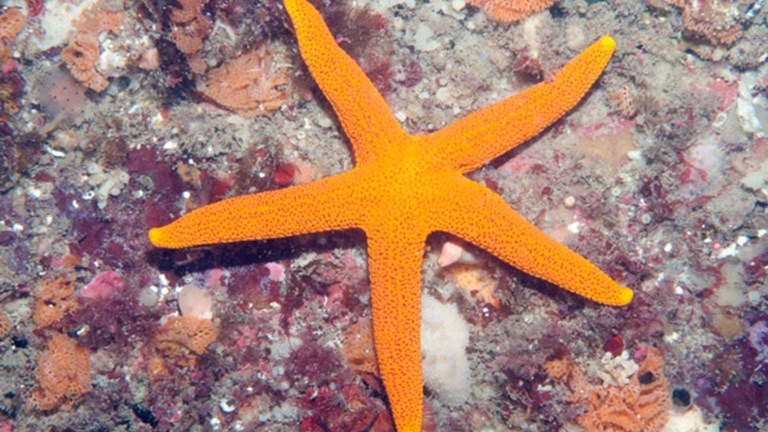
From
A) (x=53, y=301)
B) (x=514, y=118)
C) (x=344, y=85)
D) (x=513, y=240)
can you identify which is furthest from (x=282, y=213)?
(x=53, y=301)

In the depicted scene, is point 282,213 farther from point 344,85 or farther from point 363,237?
point 344,85

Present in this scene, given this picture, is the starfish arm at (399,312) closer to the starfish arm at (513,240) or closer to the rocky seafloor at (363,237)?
the starfish arm at (513,240)

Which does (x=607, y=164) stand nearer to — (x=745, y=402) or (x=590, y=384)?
(x=590, y=384)

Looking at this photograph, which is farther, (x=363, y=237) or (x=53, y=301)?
(x=53, y=301)

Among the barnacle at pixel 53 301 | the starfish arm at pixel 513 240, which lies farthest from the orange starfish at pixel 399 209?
the barnacle at pixel 53 301

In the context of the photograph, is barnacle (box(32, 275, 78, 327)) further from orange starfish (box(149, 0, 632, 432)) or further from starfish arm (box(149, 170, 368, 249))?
starfish arm (box(149, 170, 368, 249))

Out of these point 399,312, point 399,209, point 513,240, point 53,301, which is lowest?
point 53,301

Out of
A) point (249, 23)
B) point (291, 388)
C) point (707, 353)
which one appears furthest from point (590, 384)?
point (249, 23)
